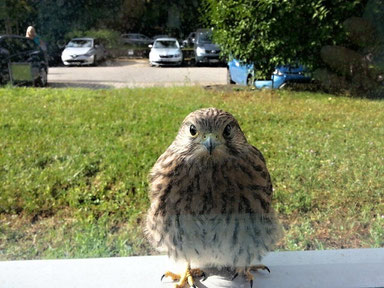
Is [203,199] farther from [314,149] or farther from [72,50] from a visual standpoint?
[314,149]

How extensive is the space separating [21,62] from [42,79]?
0.30 ft

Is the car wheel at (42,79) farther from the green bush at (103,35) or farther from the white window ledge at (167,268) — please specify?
the white window ledge at (167,268)

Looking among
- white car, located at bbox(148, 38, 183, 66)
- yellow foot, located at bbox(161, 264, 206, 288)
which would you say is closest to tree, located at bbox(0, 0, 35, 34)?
white car, located at bbox(148, 38, 183, 66)

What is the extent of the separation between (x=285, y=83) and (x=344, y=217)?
0.68 m

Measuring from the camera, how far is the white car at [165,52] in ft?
4.81

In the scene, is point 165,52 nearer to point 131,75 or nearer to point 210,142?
point 131,75

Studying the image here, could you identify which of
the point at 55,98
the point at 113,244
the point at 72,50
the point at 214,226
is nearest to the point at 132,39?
the point at 72,50

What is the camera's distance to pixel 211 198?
140cm

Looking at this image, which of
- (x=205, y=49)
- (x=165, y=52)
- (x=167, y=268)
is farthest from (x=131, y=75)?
(x=167, y=268)

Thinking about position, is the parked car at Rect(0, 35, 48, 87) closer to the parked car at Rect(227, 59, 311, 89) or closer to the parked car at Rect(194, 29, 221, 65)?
the parked car at Rect(194, 29, 221, 65)

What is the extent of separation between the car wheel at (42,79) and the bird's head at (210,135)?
0.56 meters

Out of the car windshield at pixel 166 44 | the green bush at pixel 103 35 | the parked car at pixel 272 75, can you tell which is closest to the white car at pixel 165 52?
the car windshield at pixel 166 44

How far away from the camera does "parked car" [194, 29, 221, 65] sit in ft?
5.04

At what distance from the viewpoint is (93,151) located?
203 centimetres
